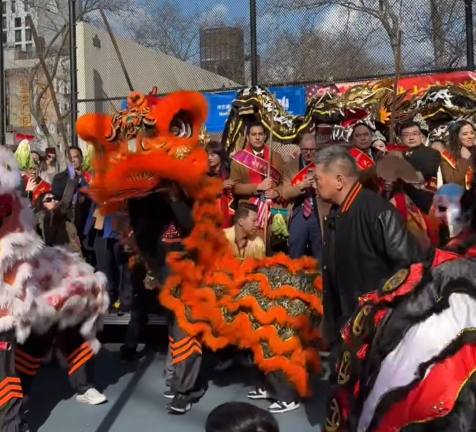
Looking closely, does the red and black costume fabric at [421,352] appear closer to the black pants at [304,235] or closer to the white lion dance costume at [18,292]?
the white lion dance costume at [18,292]

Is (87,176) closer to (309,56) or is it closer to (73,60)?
(73,60)

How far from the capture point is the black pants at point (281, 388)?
380 cm

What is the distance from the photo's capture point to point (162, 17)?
9.21 meters

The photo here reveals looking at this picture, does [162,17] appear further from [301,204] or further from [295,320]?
[295,320]

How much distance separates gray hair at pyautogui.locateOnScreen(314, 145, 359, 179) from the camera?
329 centimetres

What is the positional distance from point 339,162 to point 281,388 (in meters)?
1.44

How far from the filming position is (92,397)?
4090 mm

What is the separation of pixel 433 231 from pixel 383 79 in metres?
3.69

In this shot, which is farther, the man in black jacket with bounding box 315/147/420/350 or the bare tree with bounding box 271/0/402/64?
the bare tree with bounding box 271/0/402/64

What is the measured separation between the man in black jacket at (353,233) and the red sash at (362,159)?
147 cm

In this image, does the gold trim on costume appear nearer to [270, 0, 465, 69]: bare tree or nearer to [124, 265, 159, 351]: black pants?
[124, 265, 159, 351]: black pants

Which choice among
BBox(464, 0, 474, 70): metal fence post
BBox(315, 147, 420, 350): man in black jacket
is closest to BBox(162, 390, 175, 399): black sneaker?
BBox(315, 147, 420, 350): man in black jacket

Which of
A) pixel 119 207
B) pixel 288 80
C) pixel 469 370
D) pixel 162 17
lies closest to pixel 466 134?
pixel 119 207

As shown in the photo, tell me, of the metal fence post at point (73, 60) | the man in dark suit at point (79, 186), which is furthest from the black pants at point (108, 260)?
the metal fence post at point (73, 60)
